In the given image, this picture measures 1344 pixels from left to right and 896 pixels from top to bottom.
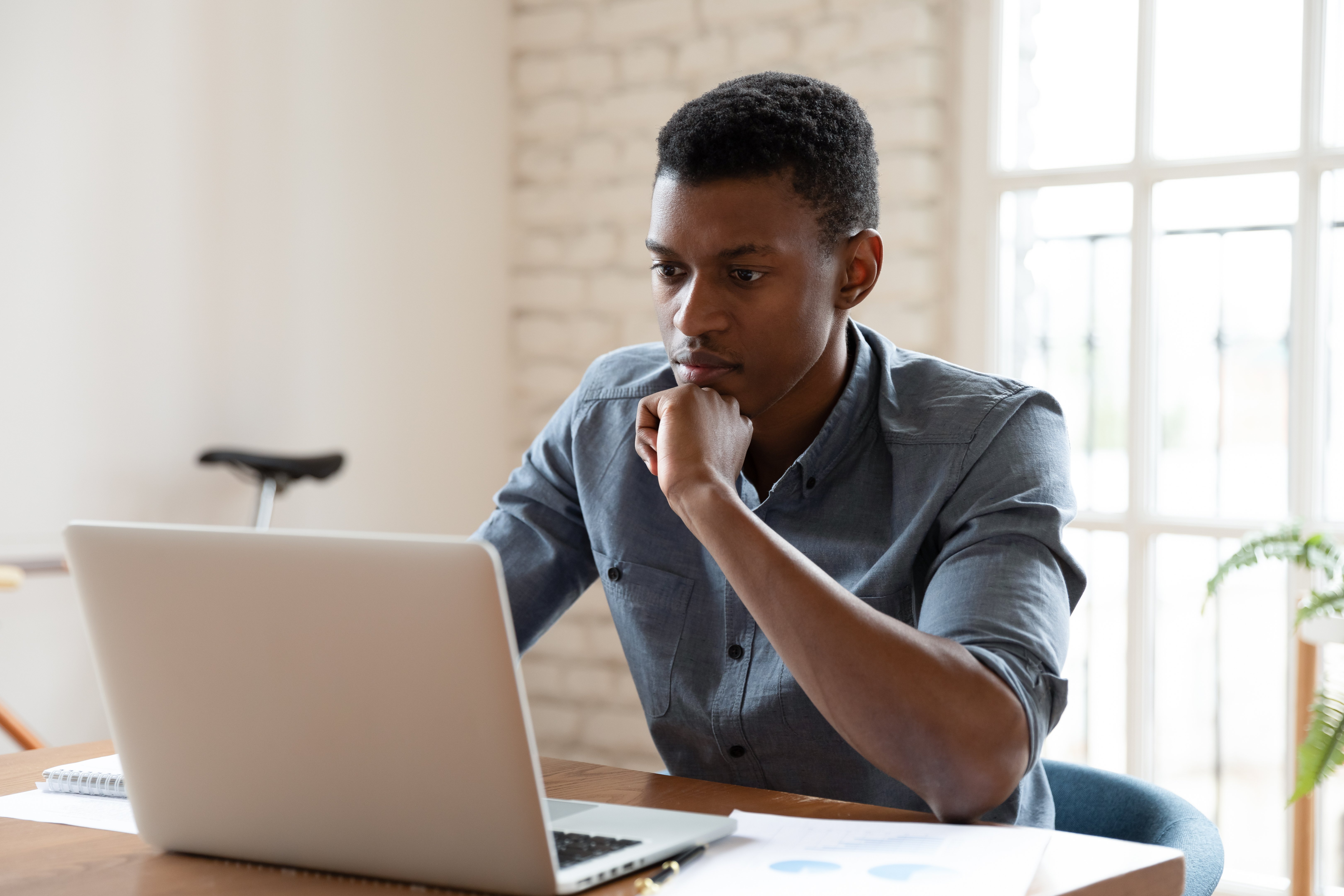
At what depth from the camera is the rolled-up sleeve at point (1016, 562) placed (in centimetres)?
101

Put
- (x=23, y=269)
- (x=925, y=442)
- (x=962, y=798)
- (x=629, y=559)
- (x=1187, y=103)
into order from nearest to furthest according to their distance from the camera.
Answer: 1. (x=962, y=798)
2. (x=925, y=442)
3. (x=629, y=559)
4. (x=23, y=269)
5. (x=1187, y=103)

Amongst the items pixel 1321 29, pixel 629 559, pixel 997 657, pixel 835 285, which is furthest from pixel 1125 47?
pixel 997 657

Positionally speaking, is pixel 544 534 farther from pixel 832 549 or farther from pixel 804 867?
pixel 804 867

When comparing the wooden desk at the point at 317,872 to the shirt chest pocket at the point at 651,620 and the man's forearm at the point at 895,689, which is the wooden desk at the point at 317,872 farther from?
the shirt chest pocket at the point at 651,620

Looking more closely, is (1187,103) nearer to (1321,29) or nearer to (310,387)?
→ (1321,29)

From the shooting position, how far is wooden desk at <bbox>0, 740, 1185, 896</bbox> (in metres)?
0.78

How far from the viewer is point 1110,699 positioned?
2.49m

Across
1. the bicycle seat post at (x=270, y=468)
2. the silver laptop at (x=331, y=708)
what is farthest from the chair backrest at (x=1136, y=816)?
the bicycle seat post at (x=270, y=468)

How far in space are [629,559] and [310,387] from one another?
4.82 feet

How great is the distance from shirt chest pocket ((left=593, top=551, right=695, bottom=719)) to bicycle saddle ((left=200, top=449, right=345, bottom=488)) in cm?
112

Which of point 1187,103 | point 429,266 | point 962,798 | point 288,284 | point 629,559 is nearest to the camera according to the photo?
point 962,798

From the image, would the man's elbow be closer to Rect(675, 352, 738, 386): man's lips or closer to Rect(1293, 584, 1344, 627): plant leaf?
Rect(675, 352, 738, 386): man's lips

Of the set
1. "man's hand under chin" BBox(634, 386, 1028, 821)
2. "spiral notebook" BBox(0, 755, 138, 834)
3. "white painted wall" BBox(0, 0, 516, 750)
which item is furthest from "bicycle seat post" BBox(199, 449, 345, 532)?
"man's hand under chin" BBox(634, 386, 1028, 821)

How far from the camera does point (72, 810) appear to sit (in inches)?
38.9
